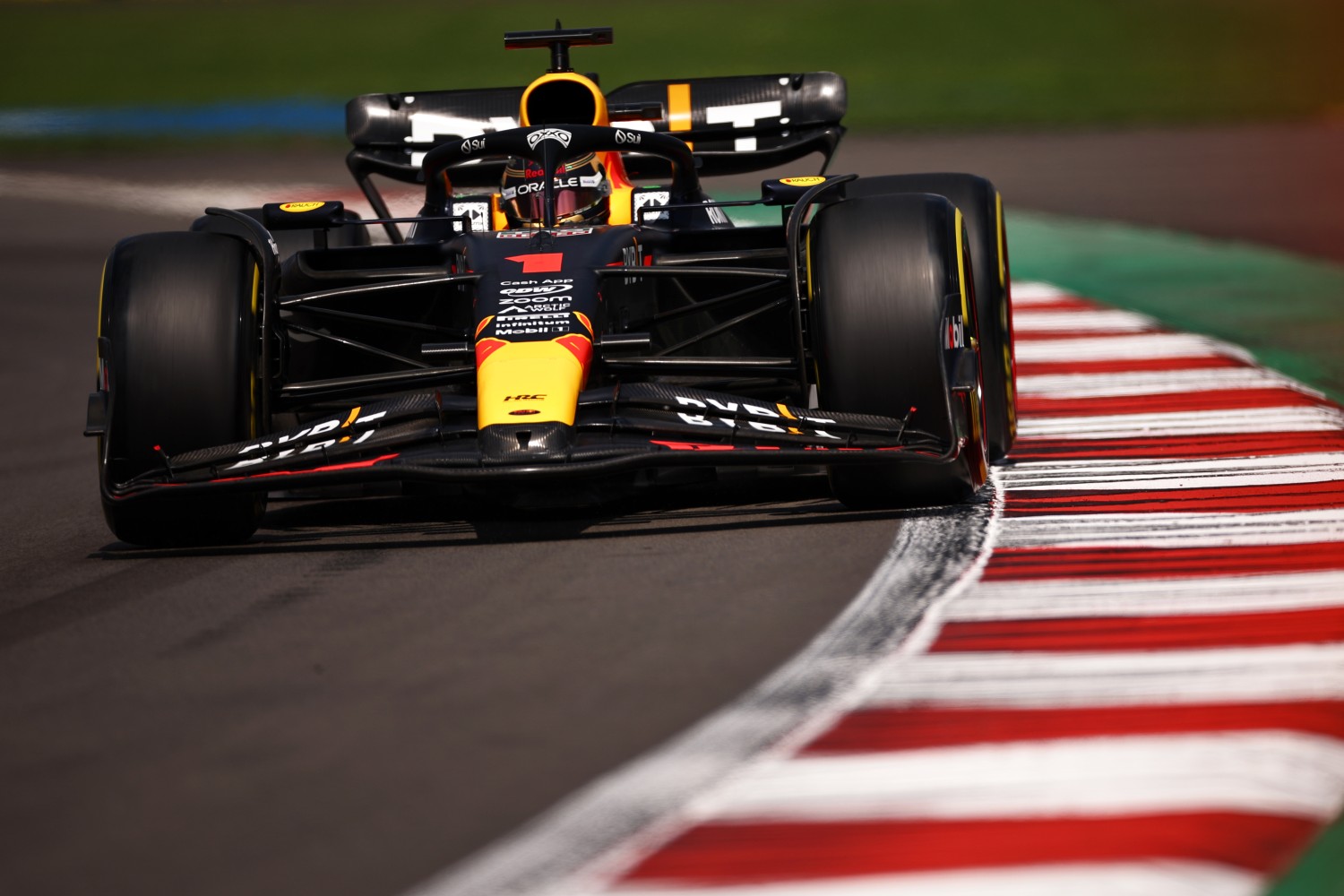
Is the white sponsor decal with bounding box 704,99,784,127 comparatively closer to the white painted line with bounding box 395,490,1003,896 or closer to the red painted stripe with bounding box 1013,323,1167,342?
the red painted stripe with bounding box 1013,323,1167,342

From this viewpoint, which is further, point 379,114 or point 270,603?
point 379,114

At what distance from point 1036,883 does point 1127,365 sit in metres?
7.21

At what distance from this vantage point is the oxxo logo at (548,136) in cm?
762

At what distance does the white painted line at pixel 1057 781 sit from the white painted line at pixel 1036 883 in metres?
0.26

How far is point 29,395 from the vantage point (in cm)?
1130

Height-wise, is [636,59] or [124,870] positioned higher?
[636,59]

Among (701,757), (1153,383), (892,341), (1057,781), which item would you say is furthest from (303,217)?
(1057,781)

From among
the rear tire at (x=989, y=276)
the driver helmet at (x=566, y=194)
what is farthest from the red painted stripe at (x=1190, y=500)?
the driver helmet at (x=566, y=194)

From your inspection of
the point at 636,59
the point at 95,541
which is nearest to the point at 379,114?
the point at 95,541

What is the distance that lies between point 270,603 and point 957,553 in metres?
2.00

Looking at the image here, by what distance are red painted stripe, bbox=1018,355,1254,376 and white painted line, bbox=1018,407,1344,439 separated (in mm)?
1364

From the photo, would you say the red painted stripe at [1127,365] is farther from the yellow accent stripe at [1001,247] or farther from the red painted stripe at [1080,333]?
the yellow accent stripe at [1001,247]

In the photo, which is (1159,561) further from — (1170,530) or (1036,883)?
(1036,883)

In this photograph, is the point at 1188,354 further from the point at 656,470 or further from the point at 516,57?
the point at 516,57
